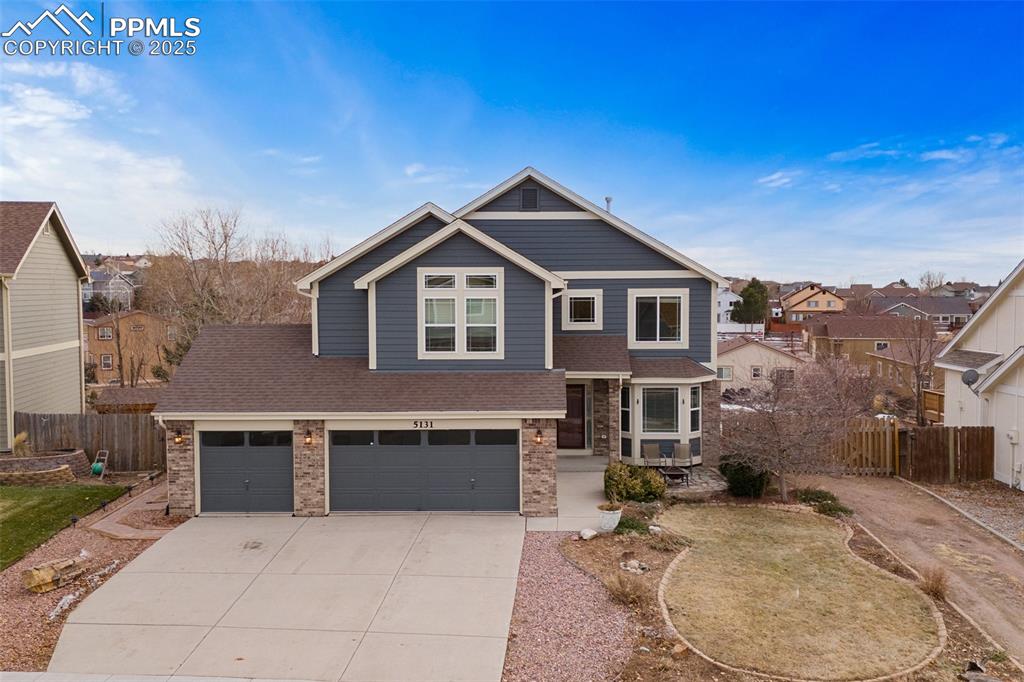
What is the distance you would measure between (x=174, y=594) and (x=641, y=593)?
6987 millimetres

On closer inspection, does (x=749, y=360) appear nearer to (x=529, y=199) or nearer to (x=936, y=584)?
(x=529, y=199)

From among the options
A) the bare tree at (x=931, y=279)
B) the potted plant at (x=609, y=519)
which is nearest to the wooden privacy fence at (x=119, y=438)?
the potted plant at (x=609, y=519)

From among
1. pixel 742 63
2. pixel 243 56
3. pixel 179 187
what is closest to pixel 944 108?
pixel 742 63

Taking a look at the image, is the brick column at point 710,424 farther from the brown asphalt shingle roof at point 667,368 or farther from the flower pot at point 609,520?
the flower pot at point 609,520

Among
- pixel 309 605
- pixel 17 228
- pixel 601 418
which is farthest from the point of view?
pixel 17 228

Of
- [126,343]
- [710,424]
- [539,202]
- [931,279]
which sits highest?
[931,279]

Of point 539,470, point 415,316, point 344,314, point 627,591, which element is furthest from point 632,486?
point 344,314

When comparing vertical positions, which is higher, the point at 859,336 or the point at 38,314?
the point at 38,314

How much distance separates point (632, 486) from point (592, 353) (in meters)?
4.43

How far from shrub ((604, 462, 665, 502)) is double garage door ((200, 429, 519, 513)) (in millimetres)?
2274

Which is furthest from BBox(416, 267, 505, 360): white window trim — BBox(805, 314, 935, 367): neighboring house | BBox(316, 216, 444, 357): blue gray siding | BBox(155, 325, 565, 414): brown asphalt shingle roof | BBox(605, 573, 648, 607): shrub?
BBox(805, 314, 935, 367): neighboring house

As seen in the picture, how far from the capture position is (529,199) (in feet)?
60.4

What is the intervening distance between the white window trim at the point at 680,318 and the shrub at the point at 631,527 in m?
6.64

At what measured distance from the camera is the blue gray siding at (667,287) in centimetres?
1822
